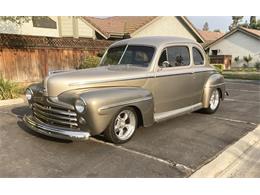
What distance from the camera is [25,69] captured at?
12.3 meters

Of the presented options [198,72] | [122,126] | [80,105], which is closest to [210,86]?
[198,72]

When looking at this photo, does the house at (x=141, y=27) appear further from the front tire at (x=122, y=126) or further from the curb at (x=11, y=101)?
the front tire at (x=122, y=126)

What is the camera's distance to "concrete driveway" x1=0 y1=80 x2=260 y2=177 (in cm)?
374

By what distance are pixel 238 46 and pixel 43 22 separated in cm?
2233

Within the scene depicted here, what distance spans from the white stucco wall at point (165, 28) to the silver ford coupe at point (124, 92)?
13.6 metres

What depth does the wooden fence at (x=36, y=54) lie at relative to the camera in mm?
11672

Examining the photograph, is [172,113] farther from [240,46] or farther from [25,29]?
[240,46]

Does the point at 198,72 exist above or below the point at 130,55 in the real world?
below

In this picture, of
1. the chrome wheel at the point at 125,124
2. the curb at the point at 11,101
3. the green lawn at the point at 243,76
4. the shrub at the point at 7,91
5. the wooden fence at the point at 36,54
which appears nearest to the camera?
the chrome wheel at the point at 125,124

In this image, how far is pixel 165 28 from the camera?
21.8 metres

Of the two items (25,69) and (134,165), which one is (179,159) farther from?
(25,69)

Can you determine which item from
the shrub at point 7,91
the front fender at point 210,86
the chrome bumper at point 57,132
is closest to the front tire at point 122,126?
the chrome bumper at point 57,132
